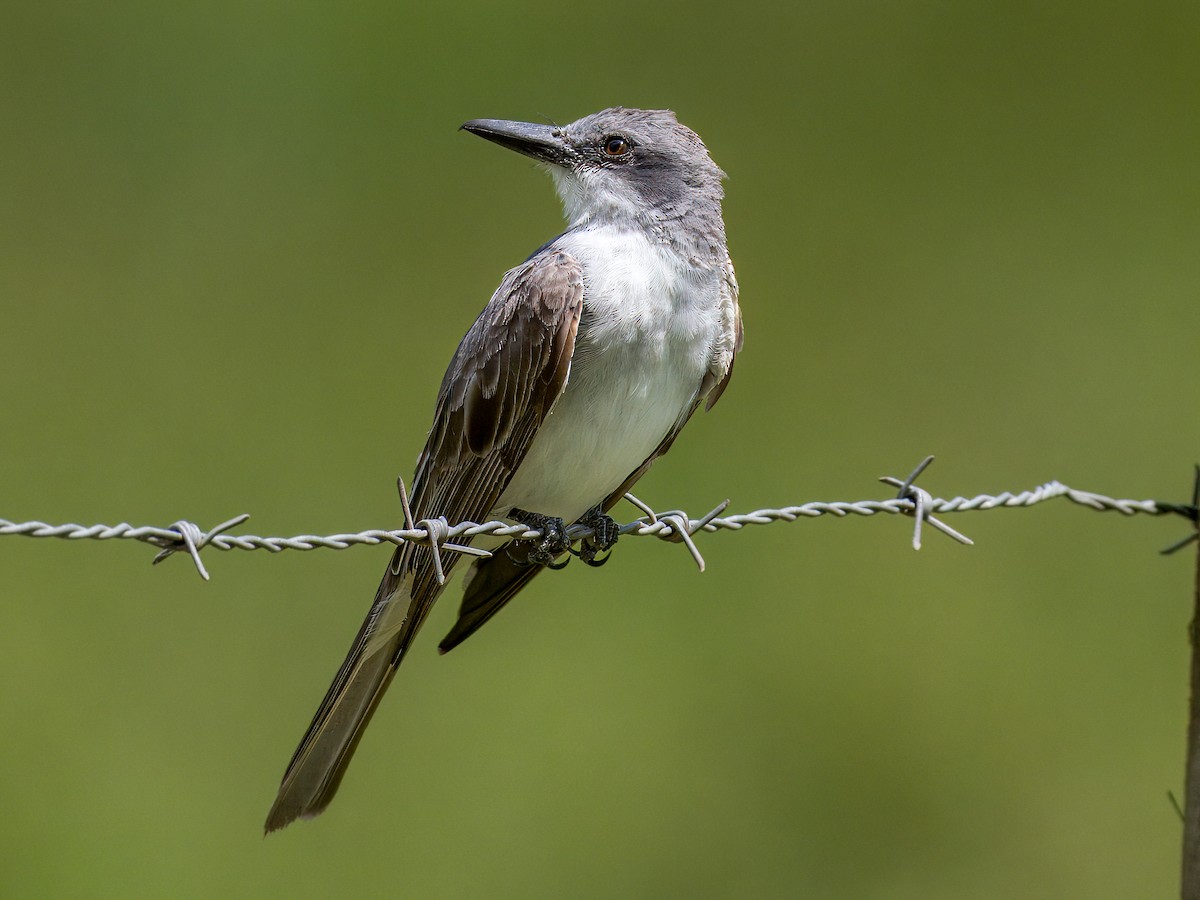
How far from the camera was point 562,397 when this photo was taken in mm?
3621

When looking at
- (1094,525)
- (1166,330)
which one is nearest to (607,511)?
(1094,525)

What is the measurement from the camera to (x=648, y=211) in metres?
3.94

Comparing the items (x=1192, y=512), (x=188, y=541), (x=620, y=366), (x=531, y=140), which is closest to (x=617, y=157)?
(x=531, y=140)

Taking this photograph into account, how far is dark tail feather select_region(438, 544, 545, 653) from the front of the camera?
12.9ft

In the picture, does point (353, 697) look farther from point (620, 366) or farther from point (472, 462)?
point (620, 366)

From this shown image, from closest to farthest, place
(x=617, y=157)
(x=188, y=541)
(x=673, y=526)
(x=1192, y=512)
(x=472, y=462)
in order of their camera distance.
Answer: (x=188, y=541) < (x=1192, y=512) < (x=673, y=526) < (x=472, y=462) < (x=617, y=157)

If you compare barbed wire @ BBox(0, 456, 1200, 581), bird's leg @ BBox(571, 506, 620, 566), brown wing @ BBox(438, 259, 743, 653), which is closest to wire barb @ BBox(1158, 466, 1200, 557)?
barbed wire @ BBox(0, 456, 1200, 581)

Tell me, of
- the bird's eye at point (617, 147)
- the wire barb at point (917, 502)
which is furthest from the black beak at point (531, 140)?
the wire barb at point (917, 502)

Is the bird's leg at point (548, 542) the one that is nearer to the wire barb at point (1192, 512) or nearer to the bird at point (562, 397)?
the bird at point (562, 397)

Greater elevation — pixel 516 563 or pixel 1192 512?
pixel 1192 512

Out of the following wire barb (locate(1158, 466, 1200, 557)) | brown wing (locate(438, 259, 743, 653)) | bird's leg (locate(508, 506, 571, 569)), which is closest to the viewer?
wire barb (locate(1158, 466, 1200, 557))

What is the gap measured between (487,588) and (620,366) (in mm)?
905

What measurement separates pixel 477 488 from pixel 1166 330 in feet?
17.3

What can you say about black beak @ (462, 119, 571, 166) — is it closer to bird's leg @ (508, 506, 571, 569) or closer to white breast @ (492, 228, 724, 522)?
white breast @ (492, 228, 724, 522)
